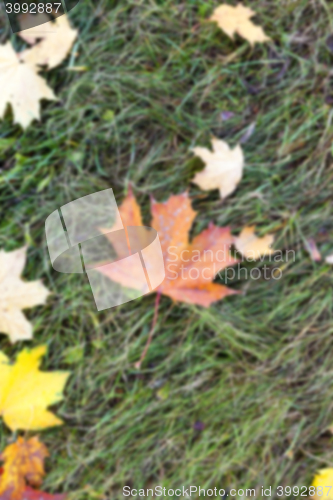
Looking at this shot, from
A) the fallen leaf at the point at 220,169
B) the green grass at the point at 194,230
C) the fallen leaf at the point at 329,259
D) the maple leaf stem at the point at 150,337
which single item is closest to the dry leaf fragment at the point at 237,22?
the green grass at the point at 194,230

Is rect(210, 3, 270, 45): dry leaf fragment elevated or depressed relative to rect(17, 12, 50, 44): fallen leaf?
depressed

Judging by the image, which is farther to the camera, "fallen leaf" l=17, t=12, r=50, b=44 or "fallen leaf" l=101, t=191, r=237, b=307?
"fallen leaf" l=17, t=12, r=50, b=44

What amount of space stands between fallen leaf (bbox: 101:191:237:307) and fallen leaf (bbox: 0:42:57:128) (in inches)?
19.4

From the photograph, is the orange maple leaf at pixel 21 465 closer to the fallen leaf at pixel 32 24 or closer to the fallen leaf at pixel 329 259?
the fallen leaf at pixel 329 259

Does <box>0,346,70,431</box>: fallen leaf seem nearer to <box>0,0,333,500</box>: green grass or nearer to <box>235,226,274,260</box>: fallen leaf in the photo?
<box>0,0,333,500</box>: green grass

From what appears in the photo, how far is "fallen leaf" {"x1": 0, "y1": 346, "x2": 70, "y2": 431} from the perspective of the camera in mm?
1404

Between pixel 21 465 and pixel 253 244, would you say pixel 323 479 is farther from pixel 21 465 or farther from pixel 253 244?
pixel 21 465

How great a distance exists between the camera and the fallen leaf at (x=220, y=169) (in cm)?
150

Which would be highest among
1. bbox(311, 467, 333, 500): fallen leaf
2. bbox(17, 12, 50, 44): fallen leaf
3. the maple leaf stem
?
bbox(17, 12, 50, 44): fallen leaf

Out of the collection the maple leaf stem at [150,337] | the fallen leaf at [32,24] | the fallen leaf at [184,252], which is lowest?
the maple leaf stem at [150,337]

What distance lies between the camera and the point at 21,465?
4.89 ft

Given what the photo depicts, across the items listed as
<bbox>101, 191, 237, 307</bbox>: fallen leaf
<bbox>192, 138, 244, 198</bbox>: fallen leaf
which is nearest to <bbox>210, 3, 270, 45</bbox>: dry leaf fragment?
<bbox>192, 138, 244, 198</bbox>: fallen leaf

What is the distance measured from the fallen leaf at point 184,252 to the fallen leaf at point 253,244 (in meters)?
0.07

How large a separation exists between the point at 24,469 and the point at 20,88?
4.55ft
